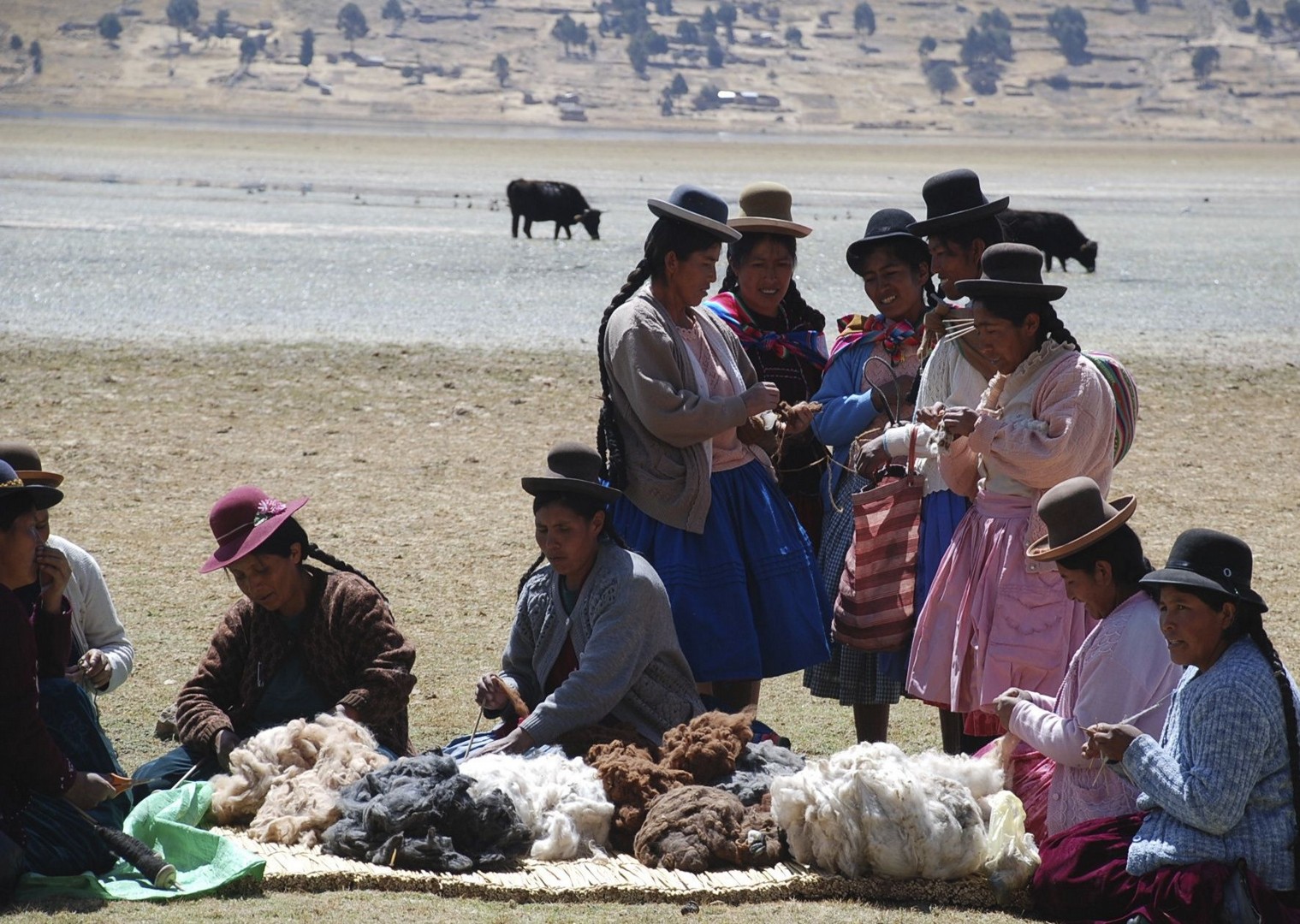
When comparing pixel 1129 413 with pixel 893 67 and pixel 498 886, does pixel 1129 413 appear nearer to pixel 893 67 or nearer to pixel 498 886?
pixel 498 886

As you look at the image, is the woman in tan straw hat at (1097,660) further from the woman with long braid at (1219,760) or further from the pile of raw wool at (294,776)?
the pile of raw wool at (294,776)

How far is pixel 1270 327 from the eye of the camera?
16219 mm

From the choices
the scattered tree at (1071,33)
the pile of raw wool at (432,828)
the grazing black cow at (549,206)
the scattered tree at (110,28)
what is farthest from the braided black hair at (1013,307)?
the scattered tree at (1071,33)

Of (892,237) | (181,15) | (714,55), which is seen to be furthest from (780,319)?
(181,15)

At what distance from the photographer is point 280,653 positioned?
5.02m

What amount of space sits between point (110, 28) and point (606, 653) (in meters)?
136

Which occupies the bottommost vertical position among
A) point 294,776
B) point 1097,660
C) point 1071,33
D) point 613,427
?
point 294,776

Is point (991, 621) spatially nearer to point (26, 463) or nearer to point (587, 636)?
point (587, 636)

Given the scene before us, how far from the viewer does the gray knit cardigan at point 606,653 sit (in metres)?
4.90

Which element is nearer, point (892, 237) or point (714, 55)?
point (892, 237)

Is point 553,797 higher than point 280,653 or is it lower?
lower

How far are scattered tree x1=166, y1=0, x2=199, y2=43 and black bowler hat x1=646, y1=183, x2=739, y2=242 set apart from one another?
14114 cm

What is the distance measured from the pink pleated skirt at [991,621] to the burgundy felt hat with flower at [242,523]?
190 cm

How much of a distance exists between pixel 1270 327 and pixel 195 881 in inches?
555
